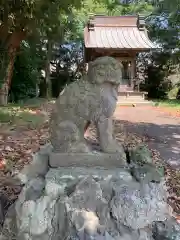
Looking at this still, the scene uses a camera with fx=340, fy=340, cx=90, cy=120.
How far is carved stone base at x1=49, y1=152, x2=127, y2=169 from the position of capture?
9.93 ft

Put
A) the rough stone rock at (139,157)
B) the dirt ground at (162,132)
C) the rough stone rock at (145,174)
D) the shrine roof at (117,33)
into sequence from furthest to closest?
1. the shrine roof at (117,33)
2. the dirt ground at (162,132)
3. the rough stone rock at (139,157)
4. the rough stone rock at (145,174)

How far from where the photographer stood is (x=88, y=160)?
303 centimetres

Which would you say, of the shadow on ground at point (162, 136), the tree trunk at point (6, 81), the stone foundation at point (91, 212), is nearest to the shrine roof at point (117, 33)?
the tree trunk at point (6, 81)

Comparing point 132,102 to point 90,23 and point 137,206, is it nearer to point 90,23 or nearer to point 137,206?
point 90,23

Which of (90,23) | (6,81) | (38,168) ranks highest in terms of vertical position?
(90,23)

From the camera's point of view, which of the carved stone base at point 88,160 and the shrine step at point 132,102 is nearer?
the carved stone base at point 88,160

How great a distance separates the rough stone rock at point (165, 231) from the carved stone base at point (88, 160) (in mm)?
601

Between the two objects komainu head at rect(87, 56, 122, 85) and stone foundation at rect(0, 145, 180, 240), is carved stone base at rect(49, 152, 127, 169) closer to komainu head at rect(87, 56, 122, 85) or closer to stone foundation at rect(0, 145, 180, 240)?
stone foundation at rect(0, 145, 180, 240)

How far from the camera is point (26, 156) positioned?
20.6 ft

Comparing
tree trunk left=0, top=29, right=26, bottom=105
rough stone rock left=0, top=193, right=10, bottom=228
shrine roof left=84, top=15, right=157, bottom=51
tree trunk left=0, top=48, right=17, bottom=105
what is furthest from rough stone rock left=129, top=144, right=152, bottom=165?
shrine roof left=84, top=15, right=157, bottom=51

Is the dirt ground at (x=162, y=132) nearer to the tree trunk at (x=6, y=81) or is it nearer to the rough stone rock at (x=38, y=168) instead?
the rough stone rock at (x=38, y=168)

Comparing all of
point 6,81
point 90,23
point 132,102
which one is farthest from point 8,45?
point 90,23

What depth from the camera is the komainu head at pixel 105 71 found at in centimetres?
297

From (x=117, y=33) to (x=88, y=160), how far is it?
18.7m
